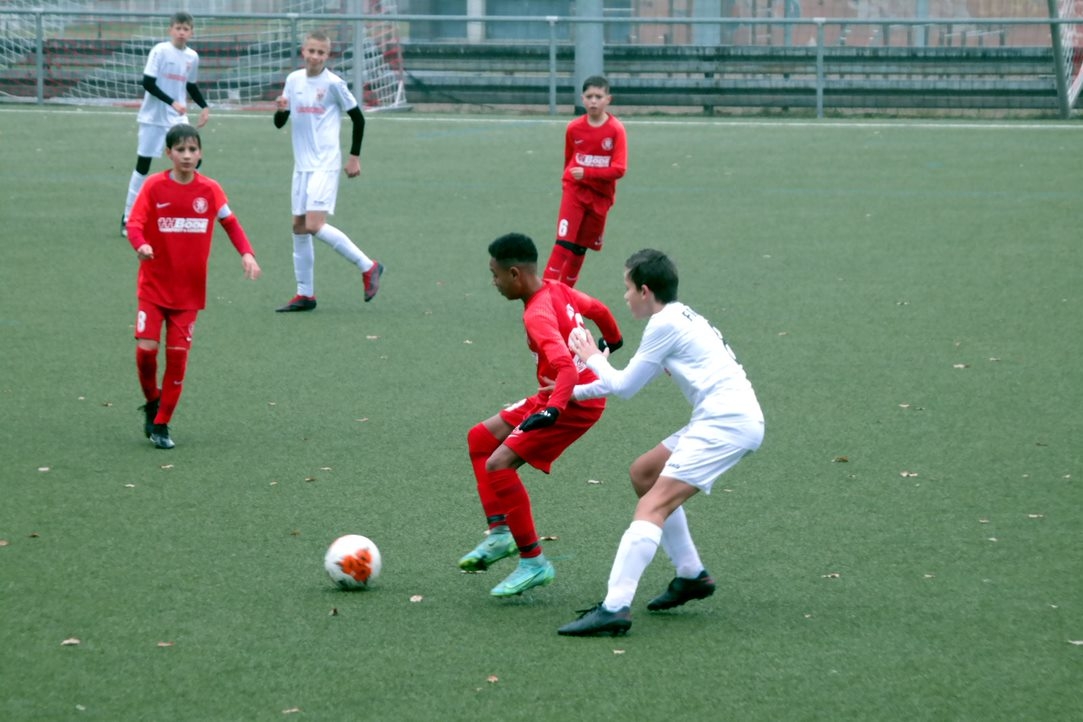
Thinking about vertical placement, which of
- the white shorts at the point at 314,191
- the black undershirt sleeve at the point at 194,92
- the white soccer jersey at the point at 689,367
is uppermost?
the black undershirt sleeve at the point at 194,92

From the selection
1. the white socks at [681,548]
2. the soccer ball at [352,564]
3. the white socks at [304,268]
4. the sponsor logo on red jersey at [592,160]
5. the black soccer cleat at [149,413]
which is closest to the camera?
the white socks at [681,548]

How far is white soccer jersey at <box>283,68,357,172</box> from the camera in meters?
12.8

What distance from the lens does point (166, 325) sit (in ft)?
27.9

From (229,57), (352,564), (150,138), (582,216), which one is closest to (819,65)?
(229,57)

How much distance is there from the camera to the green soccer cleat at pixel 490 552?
629cm

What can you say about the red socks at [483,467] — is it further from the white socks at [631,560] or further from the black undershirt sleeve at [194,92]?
the black undershirt sleeve at [194,92]

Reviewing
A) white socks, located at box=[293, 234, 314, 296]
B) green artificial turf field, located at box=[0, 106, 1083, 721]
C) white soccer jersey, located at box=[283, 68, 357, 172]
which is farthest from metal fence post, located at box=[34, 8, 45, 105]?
white socks, located at box=[293, 234, 314, 296]

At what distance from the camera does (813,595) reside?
6270mm

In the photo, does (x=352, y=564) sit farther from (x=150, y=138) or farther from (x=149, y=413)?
(x=150, y=138)

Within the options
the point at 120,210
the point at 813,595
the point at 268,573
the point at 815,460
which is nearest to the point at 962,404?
the point at 815,460

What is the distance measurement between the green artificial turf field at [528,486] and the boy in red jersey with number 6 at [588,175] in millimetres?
624

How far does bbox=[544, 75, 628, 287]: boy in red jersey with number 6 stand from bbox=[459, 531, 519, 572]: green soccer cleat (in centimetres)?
633

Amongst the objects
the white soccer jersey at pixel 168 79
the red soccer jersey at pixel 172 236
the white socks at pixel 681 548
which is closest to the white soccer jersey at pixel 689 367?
the white socks at pixel 681 548

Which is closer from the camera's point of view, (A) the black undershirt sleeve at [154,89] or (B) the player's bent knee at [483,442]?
(B) the player's bent knee at [483,442]
